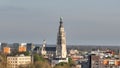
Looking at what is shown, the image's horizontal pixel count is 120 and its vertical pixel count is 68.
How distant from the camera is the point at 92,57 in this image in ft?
373

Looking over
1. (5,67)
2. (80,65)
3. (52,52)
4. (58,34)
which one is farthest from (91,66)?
(52,52)

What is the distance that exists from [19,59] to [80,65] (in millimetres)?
10071

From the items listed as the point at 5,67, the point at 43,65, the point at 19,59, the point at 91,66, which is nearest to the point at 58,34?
the point at 19,59

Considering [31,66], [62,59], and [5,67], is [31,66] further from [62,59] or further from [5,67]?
[62,59]

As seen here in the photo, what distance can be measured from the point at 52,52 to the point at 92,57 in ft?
190

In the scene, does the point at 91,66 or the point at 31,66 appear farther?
the point at 91,66

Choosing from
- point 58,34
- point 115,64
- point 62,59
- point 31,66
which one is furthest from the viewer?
point 58,34

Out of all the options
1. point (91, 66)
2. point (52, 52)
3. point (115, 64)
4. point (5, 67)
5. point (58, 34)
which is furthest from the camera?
point (52, 52)

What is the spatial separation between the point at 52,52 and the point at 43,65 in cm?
7731

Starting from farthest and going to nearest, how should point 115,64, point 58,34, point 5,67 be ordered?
point 58,34 → point 115,64 → point 5,67

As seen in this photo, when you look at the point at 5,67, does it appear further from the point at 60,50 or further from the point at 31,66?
the point at 60,50

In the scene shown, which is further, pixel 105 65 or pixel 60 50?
pixel 60 50

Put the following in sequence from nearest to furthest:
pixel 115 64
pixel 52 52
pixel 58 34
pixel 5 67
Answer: pixel 5 67
pixel 115 64
pixel 58 34
pixel 52 52

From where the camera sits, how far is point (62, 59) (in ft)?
468
